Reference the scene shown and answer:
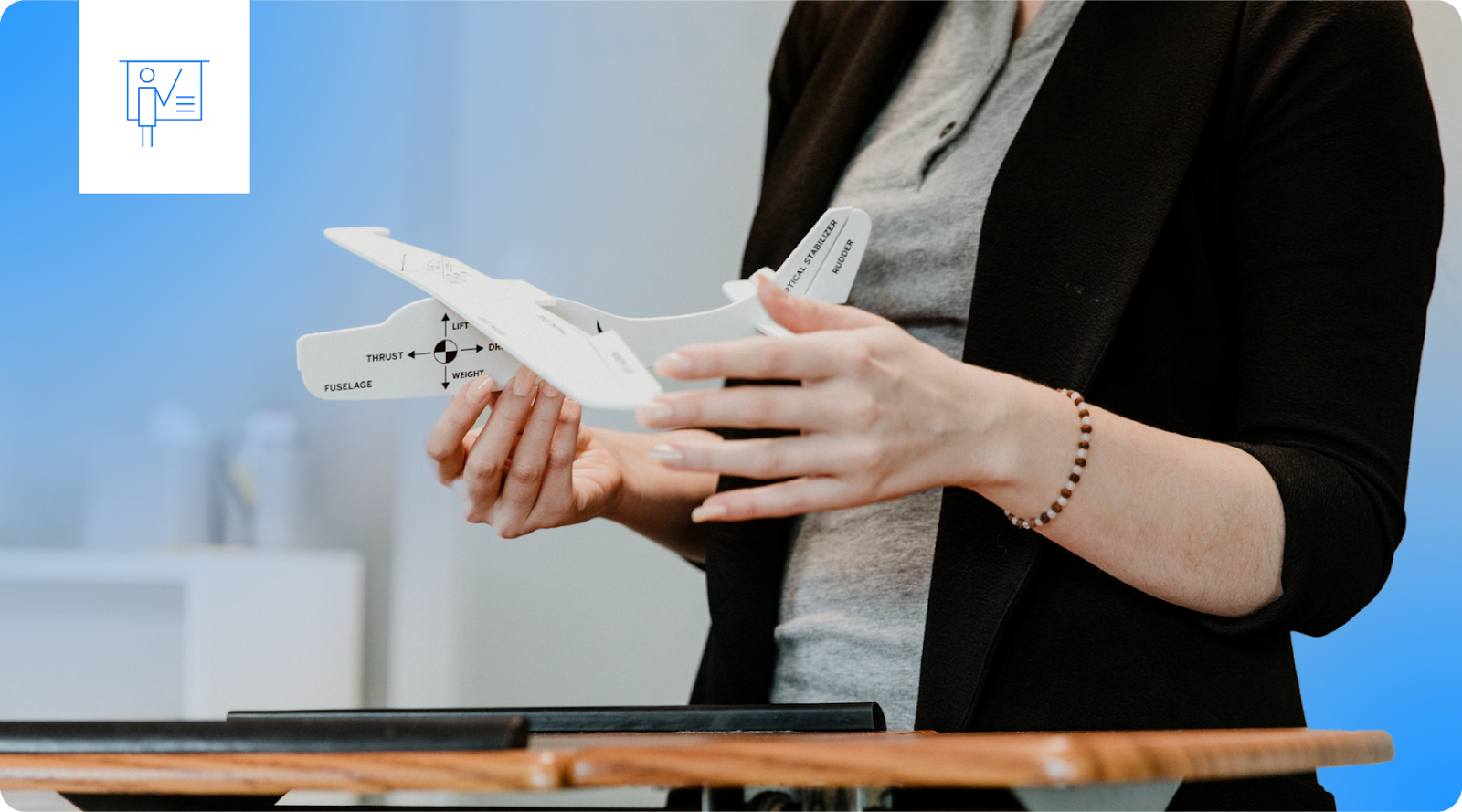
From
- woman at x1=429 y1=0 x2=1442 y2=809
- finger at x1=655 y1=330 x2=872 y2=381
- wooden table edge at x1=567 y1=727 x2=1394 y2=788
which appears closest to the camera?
wooden table edge at x1=567 y1=727 x2=1394 y2=788

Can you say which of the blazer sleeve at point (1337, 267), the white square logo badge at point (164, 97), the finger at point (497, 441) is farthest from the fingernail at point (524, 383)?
the white square logo badge at point (164, 97)

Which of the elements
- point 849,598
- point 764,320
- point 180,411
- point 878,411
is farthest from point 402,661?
point 878,411

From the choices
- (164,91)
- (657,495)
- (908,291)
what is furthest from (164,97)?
(908,291)

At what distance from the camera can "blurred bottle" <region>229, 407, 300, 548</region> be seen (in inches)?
51.0

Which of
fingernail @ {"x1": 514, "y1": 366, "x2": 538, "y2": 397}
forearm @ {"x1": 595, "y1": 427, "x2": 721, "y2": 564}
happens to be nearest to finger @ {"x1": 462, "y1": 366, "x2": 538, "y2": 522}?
fingernail @ {"x1": 514, "y1": 366, "x2": 538, "y2": 397}

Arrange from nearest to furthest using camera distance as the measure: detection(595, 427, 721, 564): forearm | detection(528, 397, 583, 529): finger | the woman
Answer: the woman < detection(528, 397, 583, 529): finger < detection(595, 427, 721, 564): forearm

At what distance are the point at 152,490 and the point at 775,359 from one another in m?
1.21

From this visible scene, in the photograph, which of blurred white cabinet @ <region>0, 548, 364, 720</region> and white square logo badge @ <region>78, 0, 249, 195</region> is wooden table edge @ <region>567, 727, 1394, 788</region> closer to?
blurred white cabinet @ <region>0, 548, 364, 720</region>

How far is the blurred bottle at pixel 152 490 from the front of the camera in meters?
1.29

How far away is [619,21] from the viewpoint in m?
1.33

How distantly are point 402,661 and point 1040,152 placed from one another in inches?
39.2

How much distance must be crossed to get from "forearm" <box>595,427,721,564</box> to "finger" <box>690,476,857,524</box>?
311 mm

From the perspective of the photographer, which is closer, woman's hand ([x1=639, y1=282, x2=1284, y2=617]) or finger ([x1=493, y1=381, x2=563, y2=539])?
woman's hand ([x1=639, y1=282, x2=1284, y2=617])

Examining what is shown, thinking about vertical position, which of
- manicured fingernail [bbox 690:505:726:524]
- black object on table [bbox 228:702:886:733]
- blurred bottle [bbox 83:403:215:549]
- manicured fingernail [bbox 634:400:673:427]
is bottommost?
blurred bottle [bbox 83:403:215:549]
